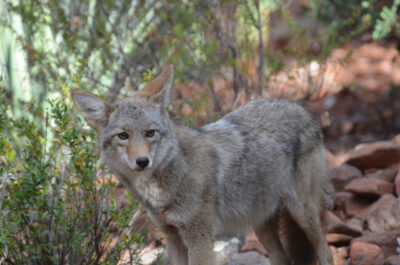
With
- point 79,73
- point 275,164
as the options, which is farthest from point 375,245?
point 79,73

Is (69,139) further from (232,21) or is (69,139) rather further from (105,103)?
(232,21)

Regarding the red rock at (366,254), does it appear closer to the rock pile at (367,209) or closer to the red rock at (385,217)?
the rock pile at (367,209)

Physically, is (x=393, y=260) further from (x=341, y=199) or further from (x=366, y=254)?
(x=341, y=199)

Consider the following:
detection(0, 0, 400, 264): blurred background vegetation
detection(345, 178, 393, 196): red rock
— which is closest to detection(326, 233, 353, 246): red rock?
detection(345, 178, 393, 196): red rock

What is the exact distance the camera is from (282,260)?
182 inches

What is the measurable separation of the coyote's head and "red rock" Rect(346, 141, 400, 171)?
156 inches

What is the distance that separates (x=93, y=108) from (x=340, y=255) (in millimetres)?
2860

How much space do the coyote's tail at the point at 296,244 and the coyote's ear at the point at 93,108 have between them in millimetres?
1840

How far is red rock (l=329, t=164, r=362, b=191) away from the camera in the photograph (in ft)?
22.0

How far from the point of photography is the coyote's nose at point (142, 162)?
11.0 feet

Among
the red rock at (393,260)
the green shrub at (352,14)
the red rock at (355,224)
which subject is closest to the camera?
the red rock at (393,260)

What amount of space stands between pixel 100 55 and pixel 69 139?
283 cm

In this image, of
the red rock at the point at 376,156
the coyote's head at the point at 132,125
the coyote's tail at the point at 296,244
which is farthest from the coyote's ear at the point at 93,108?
the red rock at the point at 376,156

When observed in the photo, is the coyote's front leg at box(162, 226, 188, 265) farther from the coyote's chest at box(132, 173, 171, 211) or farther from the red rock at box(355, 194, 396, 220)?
the red rock at box(355, 194, 396, 220)
